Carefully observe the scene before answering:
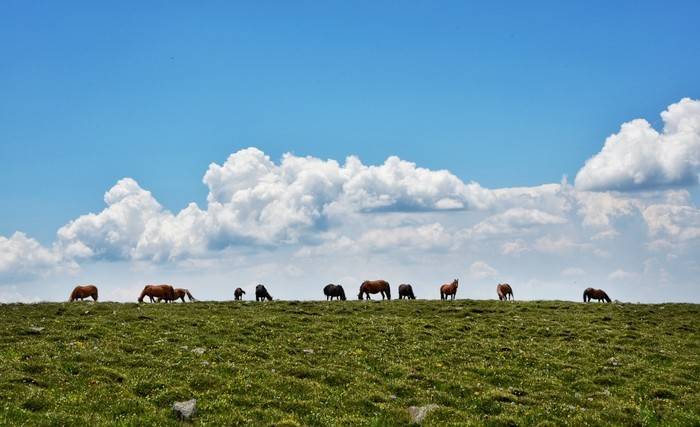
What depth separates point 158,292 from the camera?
50125mm

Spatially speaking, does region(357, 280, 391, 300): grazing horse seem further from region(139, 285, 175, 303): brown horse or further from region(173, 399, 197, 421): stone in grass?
region(173, 399, 197, 421): stone in grass

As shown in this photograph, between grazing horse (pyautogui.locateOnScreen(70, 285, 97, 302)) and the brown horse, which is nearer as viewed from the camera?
the brown horse

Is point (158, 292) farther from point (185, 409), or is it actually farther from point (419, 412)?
point (419, 412)

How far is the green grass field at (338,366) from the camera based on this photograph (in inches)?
811

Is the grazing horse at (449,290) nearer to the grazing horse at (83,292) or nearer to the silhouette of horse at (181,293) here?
the silhouette of horse at (181,293)

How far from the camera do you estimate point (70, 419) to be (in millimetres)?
18469

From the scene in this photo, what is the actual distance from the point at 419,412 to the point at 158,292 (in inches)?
1353

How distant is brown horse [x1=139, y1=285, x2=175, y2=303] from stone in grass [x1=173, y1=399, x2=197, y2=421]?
101ft

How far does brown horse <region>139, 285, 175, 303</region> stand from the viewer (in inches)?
1960

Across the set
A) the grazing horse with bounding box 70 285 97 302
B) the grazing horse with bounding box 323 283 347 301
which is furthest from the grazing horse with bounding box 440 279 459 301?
the grazing horse with bounding box 70 285 97 302

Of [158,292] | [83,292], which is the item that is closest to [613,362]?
[158,292]

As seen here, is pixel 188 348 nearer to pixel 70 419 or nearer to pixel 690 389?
pixel 70 419

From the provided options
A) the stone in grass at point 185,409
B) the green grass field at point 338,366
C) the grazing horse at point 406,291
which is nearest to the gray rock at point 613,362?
the green grass field at point 338,366

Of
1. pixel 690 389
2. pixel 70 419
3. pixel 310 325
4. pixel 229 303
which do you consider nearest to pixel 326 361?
pixel 310 325
